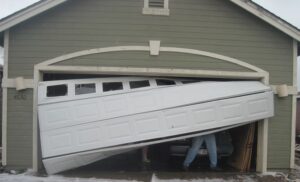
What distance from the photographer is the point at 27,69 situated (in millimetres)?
9516

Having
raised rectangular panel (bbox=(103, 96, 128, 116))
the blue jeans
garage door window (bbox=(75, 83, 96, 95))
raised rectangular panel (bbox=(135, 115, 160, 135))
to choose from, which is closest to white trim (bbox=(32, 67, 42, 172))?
garage door window (bbox=(75, 83, 96, 95))

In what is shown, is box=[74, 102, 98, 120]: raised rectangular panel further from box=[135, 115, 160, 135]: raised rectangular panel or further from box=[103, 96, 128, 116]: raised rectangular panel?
box=[135, 115, 160, 135]: raised rectangular panel

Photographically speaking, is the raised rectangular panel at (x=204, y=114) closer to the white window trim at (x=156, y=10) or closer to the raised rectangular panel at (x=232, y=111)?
the raised rectangular panel at (x=232, y=111)

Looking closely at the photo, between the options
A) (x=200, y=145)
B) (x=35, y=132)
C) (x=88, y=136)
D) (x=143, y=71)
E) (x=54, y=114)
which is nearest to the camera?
(x=88, y=136)

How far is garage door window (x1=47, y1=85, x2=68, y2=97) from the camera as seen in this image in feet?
31.4

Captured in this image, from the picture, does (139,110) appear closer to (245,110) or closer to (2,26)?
(245,110)

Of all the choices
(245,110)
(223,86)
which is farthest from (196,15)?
(245,110)

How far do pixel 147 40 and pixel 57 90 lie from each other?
8.63 ft

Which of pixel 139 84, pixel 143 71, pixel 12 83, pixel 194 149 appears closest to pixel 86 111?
pixel 139 84

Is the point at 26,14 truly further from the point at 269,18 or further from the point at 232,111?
the point at 269,18

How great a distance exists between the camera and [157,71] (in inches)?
381

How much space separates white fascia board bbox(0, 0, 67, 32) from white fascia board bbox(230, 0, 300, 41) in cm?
465

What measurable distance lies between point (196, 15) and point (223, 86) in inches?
77.2

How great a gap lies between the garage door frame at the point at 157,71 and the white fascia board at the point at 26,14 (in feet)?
3.82
